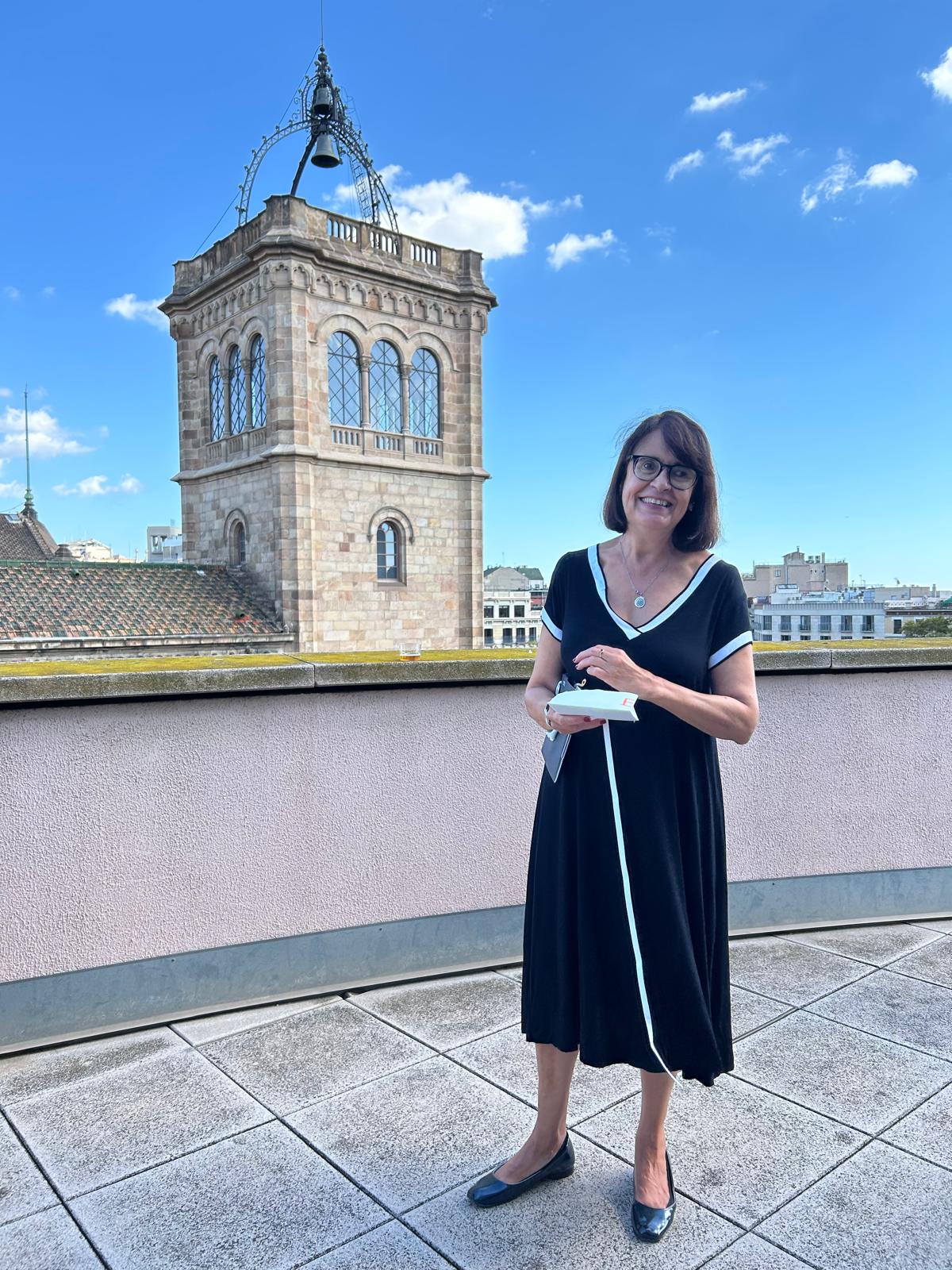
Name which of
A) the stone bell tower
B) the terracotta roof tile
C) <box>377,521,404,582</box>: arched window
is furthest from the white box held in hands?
<box>377,521,404,582</box>: arched window

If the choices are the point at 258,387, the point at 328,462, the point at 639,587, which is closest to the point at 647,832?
the point at 639,587

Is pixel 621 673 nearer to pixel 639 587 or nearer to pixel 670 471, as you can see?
pixel 639 587

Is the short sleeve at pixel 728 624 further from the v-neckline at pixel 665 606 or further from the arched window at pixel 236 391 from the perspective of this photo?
the arched window at pixel 236 391

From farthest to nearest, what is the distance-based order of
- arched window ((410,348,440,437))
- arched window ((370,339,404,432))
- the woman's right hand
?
arched window ((410,348,440,437)) < arched window ((370,339,404,432)) < the woman's right hand

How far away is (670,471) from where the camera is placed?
2098 millimetres

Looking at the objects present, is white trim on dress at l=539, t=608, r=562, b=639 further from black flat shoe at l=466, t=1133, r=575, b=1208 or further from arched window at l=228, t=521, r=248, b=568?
arched window at l=228, t=521, r=248, b=568

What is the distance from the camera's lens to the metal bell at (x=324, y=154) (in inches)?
1171

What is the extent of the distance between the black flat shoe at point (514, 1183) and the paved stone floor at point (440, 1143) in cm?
3

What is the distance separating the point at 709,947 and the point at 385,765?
1702mm


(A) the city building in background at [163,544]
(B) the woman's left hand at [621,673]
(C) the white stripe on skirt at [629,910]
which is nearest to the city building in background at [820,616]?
(A) the city building in background at [163,544]

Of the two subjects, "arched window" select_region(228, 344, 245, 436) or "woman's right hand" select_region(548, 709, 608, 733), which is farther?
"arched window" select_region(228, 344, 245, 436)

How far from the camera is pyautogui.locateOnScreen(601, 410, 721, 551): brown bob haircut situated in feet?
6.88

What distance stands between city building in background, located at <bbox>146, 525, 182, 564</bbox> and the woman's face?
69.0m

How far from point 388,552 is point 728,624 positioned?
2843cm
